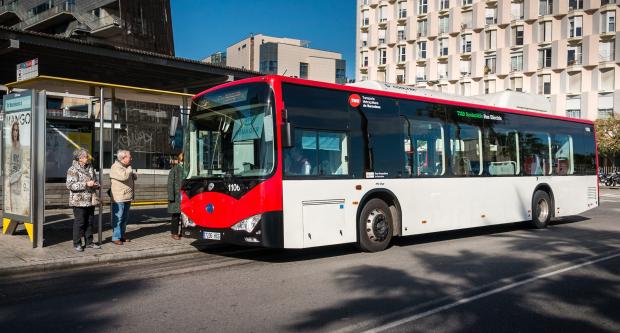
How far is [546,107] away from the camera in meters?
14.7

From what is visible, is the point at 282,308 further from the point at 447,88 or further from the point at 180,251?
the point at 447,88

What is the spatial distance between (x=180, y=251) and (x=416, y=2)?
219ft

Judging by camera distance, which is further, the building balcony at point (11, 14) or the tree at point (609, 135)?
the building balcony at point (11, 14)

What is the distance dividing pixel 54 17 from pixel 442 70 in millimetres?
44504

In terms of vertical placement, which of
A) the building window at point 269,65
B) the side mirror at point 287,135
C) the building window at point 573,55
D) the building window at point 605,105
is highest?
the building window at point 269,65

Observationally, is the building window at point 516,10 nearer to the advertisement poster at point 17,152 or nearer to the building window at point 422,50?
the building window at point 422,50

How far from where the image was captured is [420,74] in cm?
7012

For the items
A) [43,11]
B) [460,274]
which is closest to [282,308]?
[460,274]

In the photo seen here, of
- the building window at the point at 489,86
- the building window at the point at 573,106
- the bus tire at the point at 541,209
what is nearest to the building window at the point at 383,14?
the building window at the point at 489,86

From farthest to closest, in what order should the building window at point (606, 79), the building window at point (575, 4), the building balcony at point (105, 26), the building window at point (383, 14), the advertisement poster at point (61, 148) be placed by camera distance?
the building window at point (383, 14) → the building window at point (575, 4) → the building window at point (606, 79) → the building balcony at point (105, 26) → the advertisement poster at point (61, 148)

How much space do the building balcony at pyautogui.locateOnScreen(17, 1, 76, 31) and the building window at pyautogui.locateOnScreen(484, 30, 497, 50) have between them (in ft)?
148

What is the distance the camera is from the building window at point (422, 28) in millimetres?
69625

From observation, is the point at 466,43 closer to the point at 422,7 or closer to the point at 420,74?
the point at 420,74

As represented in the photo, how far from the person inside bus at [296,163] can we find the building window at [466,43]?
61.6 m
